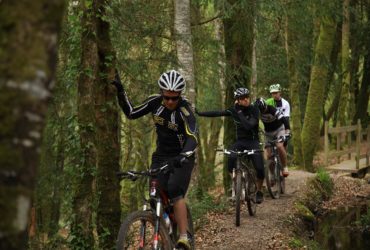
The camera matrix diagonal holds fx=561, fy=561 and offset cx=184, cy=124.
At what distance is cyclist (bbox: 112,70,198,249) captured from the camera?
251 inches

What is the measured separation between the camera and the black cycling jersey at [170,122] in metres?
6.50

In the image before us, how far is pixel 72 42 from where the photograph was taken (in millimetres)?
7344

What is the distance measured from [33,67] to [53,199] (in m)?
13.3

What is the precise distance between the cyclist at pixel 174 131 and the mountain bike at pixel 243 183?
3.44 metres

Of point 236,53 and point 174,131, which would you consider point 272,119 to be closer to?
point 236,53

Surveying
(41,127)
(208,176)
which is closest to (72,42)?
(41,127)

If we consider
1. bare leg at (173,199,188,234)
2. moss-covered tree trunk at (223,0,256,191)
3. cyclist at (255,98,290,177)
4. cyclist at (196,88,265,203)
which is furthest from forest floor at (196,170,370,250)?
bare leg at (173,199,188,234)

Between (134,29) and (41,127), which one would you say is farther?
(134,29)

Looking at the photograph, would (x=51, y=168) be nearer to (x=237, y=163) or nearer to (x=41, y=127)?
(x=237, y=163)

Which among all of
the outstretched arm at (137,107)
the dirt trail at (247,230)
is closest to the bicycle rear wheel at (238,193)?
the dirt trail at (247,230)

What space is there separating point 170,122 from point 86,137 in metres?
1.05

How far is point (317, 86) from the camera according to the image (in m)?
19.5

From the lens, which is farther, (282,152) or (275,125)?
(275,125)

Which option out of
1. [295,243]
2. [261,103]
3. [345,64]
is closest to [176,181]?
[295,243]
